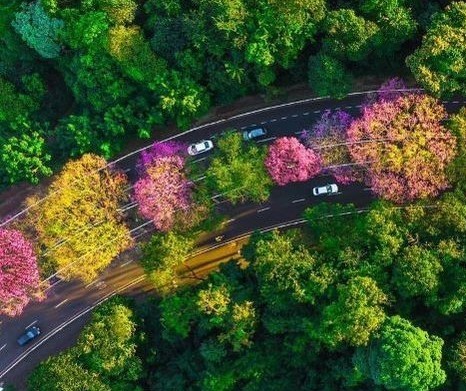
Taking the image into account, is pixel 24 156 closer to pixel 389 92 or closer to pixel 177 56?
pixel 177 56

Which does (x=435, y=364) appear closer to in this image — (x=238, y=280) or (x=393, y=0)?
(x=238, y=280)

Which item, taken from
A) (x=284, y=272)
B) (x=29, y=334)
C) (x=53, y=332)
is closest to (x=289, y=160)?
(x=284, y=272)

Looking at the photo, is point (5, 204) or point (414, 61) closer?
point (414, 61)

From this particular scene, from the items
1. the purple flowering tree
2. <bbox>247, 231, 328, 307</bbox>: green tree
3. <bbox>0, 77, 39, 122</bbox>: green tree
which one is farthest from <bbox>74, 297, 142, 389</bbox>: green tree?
<bbox>0, 77, 39, 122</bbox>: green tree

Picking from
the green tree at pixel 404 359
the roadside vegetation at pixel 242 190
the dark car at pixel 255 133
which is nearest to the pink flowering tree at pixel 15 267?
the roadside vegetation at pixel 242 190

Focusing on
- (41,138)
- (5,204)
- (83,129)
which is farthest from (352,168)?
(5,204)

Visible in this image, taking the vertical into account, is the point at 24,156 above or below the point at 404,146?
above

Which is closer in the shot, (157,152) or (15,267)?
(15,267)
